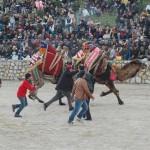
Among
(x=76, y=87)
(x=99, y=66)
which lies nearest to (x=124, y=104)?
(x=99, y=66)

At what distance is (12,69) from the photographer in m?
31.0

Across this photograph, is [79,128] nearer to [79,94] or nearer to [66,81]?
[79,94]

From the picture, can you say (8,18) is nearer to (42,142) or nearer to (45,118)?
(45,118)

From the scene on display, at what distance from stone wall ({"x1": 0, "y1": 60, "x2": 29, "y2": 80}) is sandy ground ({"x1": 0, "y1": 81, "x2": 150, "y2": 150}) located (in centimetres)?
641

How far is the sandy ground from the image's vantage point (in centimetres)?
1582

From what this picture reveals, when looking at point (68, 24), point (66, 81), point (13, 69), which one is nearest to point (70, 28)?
point (68, 24)

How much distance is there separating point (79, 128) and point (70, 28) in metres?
16.2

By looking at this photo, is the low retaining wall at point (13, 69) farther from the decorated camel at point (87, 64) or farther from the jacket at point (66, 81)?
the jacket at point (66, 81)

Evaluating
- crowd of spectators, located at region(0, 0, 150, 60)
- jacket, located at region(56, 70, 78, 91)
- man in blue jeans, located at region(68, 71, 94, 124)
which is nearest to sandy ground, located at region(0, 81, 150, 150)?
man in blue jeans, located at region(68, 71, 94, 124)

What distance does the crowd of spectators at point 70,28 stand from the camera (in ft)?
102

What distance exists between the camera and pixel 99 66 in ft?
75.0

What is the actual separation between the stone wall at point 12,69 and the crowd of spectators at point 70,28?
47 cm

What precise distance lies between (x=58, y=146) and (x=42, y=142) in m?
0.58

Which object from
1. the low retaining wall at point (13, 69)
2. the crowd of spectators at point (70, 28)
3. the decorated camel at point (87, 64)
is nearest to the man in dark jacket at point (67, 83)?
the decorated camel at point (87, 64)
